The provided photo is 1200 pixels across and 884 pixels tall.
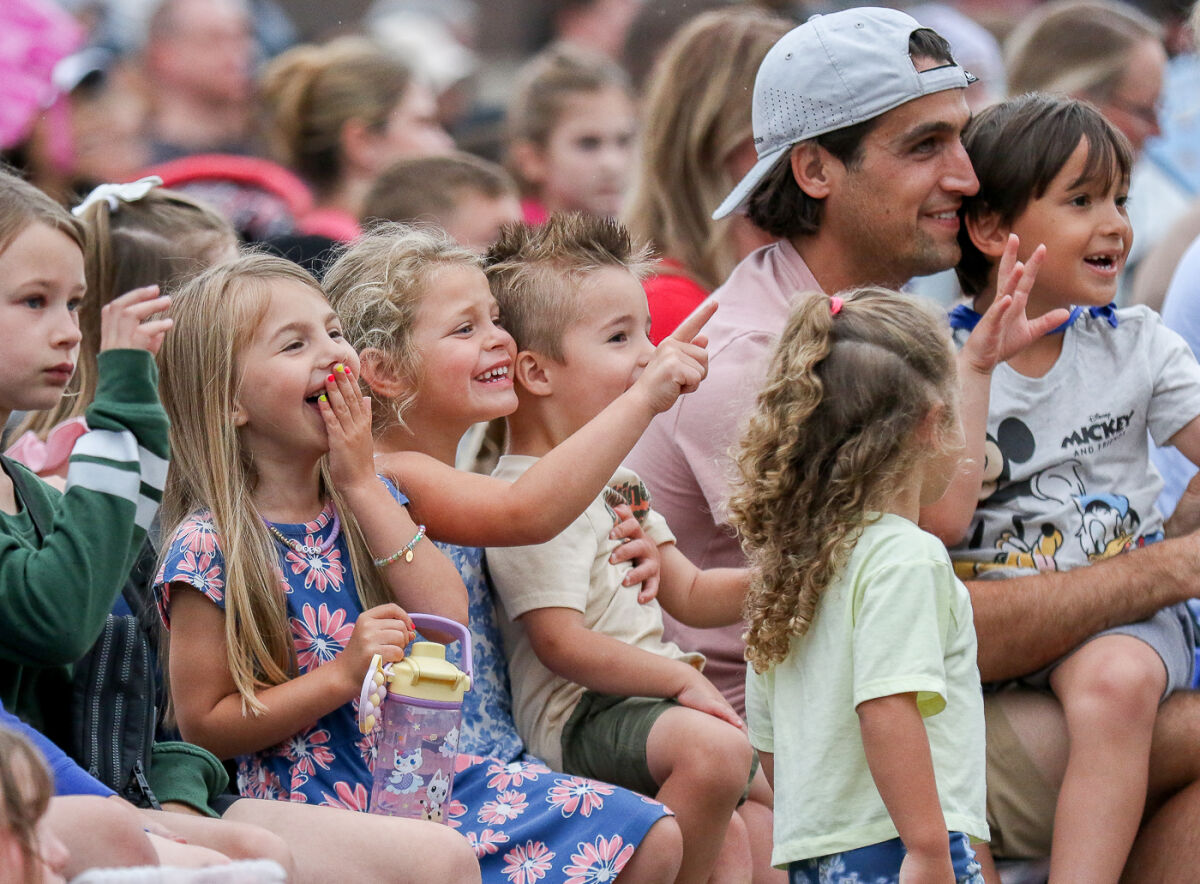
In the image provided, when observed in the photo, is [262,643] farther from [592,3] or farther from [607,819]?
[592,3]

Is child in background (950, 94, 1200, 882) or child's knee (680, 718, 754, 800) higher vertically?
child in background (950, 94, 1200, 882)

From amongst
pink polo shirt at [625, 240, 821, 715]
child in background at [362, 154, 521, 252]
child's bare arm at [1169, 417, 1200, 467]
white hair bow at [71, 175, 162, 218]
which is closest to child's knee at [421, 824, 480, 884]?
pink polo shirt at [625, 240, 821, 715]

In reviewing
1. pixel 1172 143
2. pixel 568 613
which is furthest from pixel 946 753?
pixel 1172 143

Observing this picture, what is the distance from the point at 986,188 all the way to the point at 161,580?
179 cm

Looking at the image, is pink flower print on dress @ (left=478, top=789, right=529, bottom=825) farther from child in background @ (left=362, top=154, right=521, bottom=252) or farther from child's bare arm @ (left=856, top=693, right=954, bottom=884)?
child in background @ (left=362, top=154, right=521, bottom=252)

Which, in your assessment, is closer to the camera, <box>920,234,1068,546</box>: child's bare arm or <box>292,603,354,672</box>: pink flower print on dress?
<box>292,603,354,672</box>: pink flower print on dress

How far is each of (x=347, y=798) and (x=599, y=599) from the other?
0.60 meters

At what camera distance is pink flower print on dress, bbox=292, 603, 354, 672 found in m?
2.39

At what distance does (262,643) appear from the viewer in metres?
2.31

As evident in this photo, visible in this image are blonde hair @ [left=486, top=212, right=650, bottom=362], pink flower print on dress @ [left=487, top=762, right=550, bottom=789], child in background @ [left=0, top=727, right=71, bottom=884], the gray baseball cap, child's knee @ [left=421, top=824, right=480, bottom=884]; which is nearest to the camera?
child in background @ [left=0, top=727, right=71, bottom=884]

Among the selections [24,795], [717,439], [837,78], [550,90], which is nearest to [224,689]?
[24,795]

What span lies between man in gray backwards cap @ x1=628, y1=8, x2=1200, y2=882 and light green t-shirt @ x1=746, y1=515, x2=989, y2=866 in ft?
1.54

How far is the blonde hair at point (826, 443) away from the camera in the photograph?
2357 millimetres

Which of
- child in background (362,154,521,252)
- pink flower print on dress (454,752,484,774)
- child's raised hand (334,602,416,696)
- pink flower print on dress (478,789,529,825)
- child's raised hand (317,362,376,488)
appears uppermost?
→ child in background (362,154,521,252)
